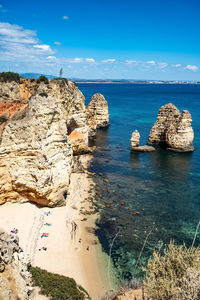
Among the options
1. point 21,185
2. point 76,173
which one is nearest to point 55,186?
point 21,185

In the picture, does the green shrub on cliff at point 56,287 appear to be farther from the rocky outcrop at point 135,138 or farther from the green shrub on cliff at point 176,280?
the rocky outcrop at point 135,138

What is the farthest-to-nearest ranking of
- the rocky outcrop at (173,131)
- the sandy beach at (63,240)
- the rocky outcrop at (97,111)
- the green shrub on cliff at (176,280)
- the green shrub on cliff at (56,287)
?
the rocky outcrop at (97,111)
the rocky outcrop at (173,131)
the sandy beach at (63,240)
the green shrub on cliff at (56,287)
the green shrub on cliff at (176,280)

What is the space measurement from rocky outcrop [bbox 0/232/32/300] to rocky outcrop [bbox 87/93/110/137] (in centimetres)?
5814

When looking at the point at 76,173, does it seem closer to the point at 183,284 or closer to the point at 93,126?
the point at 183,284

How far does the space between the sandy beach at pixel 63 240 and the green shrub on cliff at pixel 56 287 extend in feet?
8.73

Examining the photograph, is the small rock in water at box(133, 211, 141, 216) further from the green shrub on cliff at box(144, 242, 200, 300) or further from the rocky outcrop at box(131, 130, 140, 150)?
the rocky outcrop at box(131, 130, 140, 150)

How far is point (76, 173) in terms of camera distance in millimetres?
35938

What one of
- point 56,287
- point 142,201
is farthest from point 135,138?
point 56,287

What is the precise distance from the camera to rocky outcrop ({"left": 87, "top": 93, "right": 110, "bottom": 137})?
69688 millimetres

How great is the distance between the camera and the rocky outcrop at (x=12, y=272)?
30.4 feet

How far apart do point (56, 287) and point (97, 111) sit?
6063cm

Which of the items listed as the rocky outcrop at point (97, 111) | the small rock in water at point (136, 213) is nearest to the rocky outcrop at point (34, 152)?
the small rock in water at point (136, 213)

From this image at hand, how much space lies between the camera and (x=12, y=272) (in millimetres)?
10344

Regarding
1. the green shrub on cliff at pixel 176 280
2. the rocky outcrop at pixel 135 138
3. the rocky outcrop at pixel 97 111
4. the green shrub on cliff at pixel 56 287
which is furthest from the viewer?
the rocky outcrop at pixel 97 111
